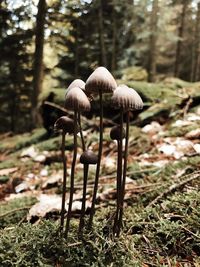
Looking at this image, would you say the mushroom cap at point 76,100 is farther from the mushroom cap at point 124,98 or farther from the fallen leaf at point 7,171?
the fallen leaf at point 7,171

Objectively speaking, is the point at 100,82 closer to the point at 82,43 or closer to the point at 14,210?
the point at 14,210

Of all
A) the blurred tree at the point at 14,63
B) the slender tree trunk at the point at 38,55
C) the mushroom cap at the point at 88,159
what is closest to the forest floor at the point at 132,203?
the mushroom cap at the point at 88,159

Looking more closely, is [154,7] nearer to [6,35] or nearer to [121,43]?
[121,43]

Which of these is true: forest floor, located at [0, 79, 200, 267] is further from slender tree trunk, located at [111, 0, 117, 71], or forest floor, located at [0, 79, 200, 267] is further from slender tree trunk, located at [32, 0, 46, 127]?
slender tree trunk, located at [111, 0, 117, 71]

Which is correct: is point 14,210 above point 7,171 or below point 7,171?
above

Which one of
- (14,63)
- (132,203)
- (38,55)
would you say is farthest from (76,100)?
(14,63)

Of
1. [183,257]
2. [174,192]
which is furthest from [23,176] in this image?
[183,257]
